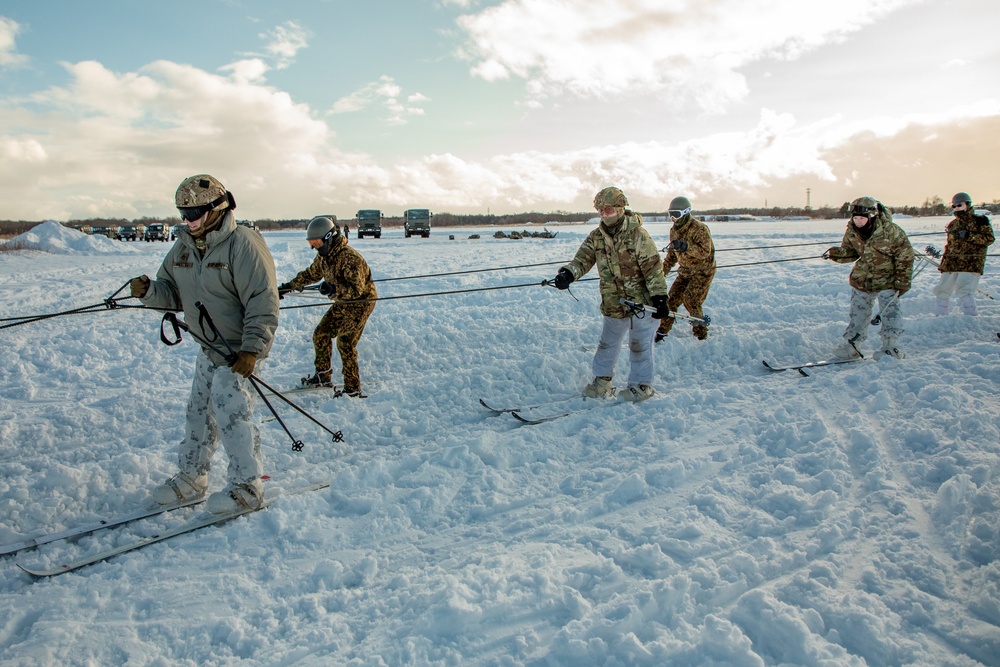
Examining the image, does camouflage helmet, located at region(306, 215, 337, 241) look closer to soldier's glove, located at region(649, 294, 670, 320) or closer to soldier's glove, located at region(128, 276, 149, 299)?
soldier's glove, located at region(128, 276, 149, 299)

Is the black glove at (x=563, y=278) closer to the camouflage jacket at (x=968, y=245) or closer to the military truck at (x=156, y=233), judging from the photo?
the camouflage jacket at (x=968, y=245)

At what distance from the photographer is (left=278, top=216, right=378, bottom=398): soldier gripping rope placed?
633cm

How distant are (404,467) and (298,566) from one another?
1.26m

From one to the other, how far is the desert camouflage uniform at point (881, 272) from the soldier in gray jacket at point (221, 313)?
634 cm

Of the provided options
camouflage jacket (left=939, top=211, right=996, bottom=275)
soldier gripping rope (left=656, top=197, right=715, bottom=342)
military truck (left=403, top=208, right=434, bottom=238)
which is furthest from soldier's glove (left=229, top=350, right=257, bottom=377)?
military truck (left=403, top=208, right=434, bottom=238)

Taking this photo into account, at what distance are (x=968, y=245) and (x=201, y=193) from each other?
1048 cm

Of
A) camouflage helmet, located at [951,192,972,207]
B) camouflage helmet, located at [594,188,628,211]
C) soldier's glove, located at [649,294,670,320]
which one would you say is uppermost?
camouflage helmet, located at [951,192,972,207]

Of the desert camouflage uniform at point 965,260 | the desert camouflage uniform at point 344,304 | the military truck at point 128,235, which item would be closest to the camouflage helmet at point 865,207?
the desert camouflage uniform at point 965,260

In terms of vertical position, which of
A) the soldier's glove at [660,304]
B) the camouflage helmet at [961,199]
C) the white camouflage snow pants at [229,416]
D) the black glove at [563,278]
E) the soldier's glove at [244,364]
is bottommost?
the white camouflage snow pants at [229,416]

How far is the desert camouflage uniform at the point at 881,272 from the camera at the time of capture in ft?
22.4

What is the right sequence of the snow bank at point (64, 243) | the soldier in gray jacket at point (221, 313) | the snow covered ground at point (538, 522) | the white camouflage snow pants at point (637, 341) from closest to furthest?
1. the snow covered ground at point (538, 522)
2. the soldier in gray jacket at point (221, 313)
3. the white camouflage snow pants at point (637, 341)
4. the snow bank at point (64, 243)

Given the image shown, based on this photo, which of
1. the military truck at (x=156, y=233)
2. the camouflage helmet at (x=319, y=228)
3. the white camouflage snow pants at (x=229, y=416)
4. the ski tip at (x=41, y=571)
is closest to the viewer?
the ski tip at (x=41, y=571)

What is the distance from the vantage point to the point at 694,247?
8.07 meters

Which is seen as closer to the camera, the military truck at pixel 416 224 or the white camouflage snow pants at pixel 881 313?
the white camouflage snow pants at pixel 881 313
